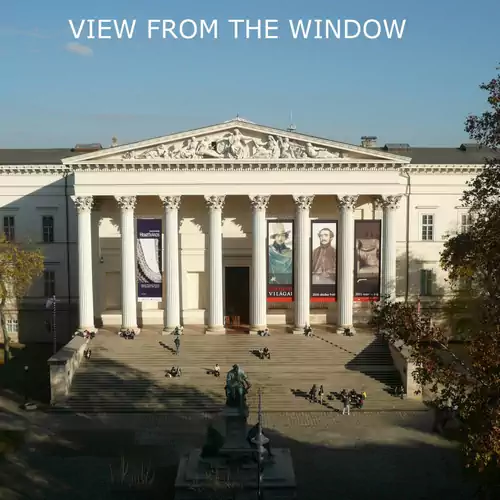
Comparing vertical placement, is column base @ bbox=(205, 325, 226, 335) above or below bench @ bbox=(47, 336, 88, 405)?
above

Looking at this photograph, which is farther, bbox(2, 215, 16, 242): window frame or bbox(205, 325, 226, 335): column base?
bbox(2, 215, 16, 242): window frame

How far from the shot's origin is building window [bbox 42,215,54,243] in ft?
167

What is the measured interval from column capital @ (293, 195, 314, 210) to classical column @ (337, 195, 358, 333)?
6.51 feet

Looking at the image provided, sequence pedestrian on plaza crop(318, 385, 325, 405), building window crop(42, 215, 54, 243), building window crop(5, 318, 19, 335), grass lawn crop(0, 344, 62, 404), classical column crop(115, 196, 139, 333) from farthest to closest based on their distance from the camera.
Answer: building window crop(5, 318, 19, 335) → building window crop(42, 215, 54, 243) → classical column crop(115, 196, 139, 333) → grass lawn crop(0, 344, 62, 404) → pedestrian on plaza crop(318, 385, 325, 405)

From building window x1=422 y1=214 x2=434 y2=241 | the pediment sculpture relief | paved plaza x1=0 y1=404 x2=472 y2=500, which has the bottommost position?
paved plaza x1=0 y1=404 x2=472 y2=500

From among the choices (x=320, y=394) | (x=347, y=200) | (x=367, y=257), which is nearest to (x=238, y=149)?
(x=347, y=200)

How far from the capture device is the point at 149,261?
144ft

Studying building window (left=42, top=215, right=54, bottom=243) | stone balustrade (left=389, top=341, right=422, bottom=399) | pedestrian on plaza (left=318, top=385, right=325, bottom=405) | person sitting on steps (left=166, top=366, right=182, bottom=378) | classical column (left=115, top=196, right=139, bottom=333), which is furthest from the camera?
building window (left=42, top=215, right=54, bottom=243)

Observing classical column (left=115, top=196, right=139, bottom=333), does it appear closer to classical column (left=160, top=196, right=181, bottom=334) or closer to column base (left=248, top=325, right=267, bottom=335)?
classical column (left=160, top=196, right=181, bottom=334)

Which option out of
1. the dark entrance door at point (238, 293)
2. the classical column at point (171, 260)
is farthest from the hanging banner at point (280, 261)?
the classical column at point (171, 260)

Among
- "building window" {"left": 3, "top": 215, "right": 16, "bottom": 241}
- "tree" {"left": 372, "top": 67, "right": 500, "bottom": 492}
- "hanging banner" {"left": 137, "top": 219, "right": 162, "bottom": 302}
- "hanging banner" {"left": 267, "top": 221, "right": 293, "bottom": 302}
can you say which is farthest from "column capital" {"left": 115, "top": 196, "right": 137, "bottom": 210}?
"tree" {"left": 372, "top": 67, "right": 500, "bottom": 492}

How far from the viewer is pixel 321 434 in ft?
103

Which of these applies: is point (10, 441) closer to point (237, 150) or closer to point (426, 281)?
point (237, 150)

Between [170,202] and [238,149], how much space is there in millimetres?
5865
